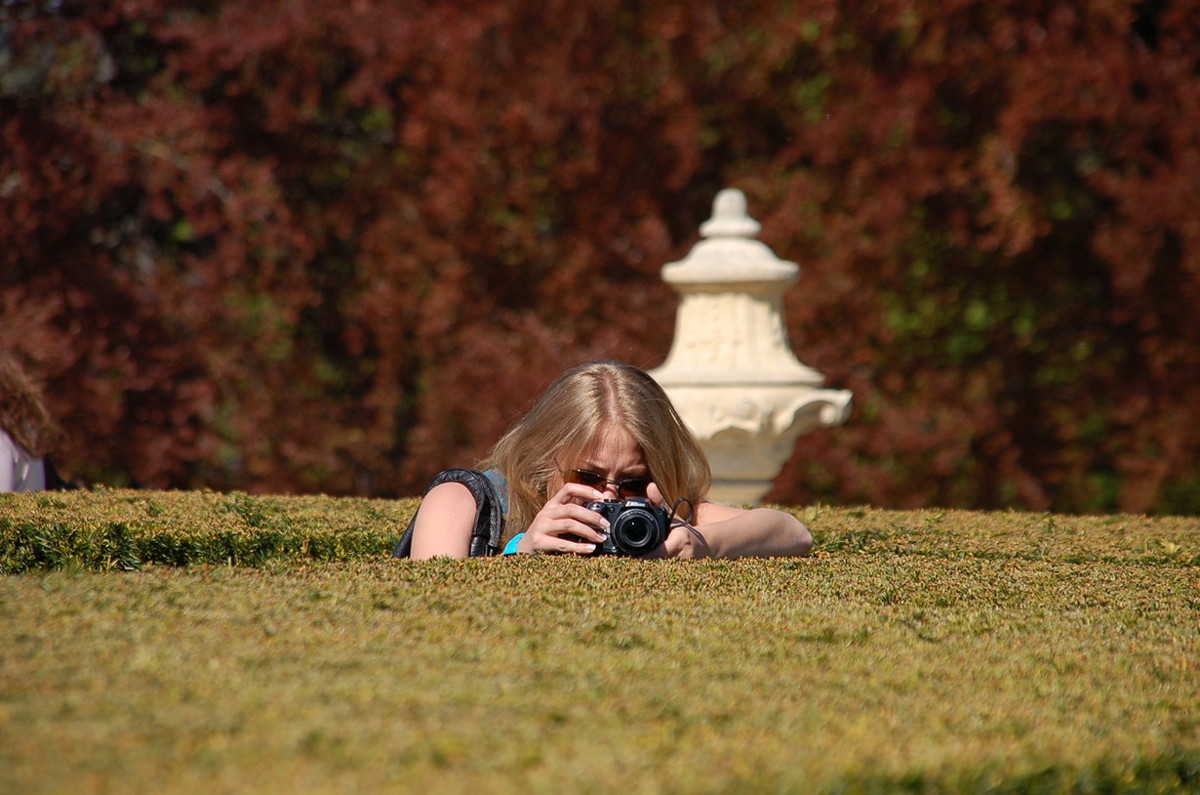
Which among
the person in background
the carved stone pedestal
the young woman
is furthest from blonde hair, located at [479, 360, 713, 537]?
the carved stone pedestal

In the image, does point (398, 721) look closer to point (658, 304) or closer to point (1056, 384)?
point (658, 304)

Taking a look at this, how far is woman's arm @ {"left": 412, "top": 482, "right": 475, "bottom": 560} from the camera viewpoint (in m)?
3.00

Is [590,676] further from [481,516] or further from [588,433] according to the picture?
[481,516]

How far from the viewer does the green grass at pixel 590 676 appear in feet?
4.21

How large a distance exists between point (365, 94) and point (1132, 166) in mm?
4309

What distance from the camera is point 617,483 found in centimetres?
297

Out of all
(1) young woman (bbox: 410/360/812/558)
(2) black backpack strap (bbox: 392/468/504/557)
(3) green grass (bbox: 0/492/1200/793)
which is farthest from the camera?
(2) black backpack strap (bbox: 392/468/504/557)

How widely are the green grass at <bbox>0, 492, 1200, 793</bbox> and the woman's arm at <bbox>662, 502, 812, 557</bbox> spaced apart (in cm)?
21

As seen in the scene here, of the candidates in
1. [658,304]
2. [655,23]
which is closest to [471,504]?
[658,304]

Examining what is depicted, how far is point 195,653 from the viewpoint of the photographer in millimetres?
1671

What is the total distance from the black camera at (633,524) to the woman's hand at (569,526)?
2 centimetres

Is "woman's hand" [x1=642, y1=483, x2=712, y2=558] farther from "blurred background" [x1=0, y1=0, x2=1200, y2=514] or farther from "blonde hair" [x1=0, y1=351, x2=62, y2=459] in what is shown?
"blurred background" [x1=0, y1=0, x2=1200, y2=514]

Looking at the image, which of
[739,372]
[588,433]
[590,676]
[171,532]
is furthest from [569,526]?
[739,372]

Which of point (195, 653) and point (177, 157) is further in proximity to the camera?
point (177, 157)
